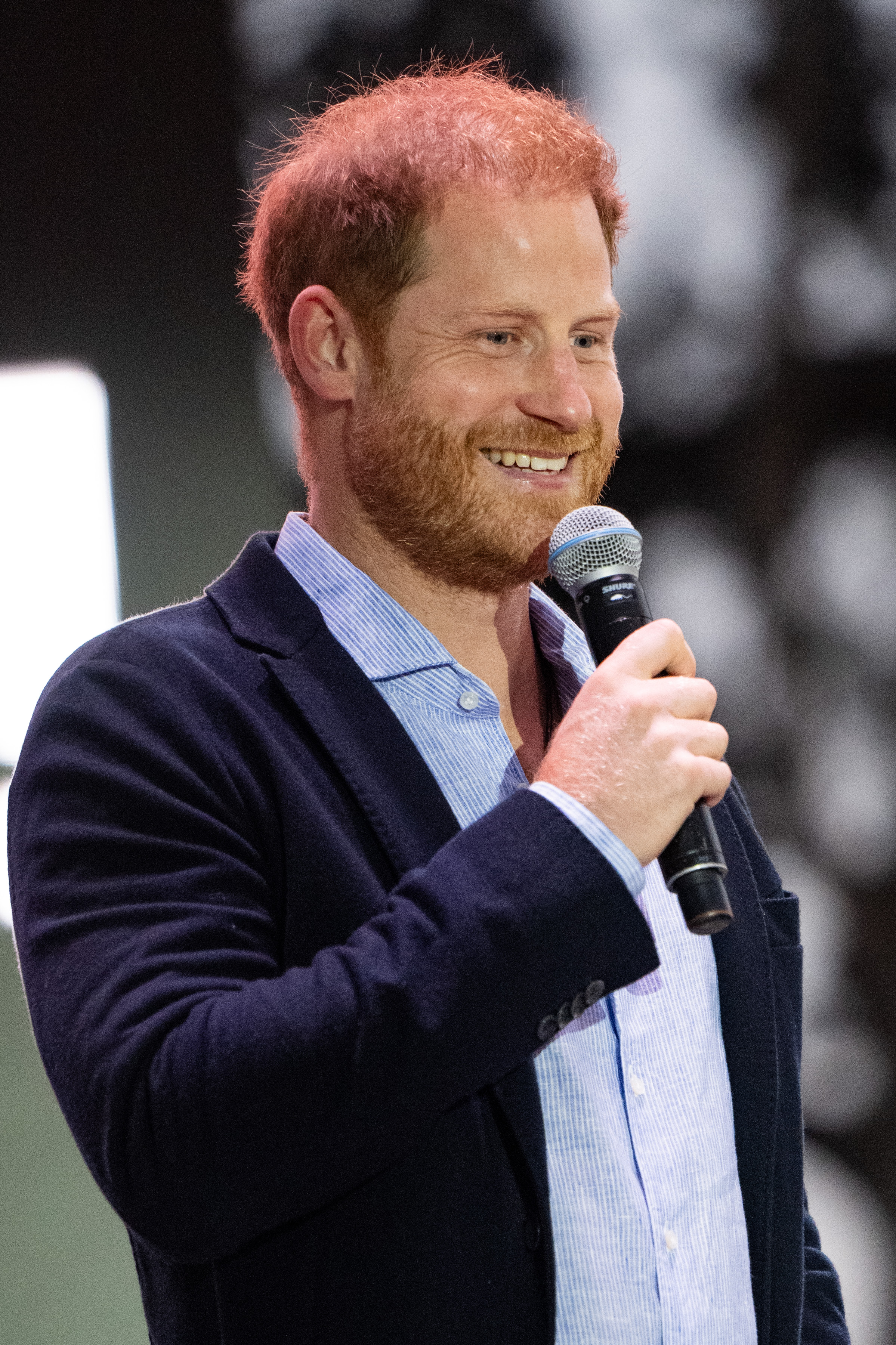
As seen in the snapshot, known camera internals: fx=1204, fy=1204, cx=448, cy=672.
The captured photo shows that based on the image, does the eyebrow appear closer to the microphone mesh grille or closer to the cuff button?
the microphone mesh grille

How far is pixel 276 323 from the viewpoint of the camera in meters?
1.46

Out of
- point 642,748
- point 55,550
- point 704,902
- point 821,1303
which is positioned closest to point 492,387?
point 642,748

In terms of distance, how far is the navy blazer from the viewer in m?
0.81

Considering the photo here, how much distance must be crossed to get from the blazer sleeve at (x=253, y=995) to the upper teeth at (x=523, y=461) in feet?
1.52

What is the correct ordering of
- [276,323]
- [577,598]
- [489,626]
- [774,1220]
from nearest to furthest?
1. [577,598]
2. [774,1220]
3. [489,626]
4. [276,323]

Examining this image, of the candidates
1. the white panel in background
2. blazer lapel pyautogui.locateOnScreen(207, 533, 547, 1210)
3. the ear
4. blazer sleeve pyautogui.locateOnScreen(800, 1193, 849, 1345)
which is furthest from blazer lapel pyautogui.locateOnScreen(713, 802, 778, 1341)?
the white panel in background

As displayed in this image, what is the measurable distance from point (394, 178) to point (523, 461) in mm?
340

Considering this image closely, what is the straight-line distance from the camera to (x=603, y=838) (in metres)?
0.85

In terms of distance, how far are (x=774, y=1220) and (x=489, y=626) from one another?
0.67m

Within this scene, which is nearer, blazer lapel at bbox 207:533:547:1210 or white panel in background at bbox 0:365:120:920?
blazer lapel at bbox 207:533:547:1210

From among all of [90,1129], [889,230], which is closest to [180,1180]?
[90,1129]

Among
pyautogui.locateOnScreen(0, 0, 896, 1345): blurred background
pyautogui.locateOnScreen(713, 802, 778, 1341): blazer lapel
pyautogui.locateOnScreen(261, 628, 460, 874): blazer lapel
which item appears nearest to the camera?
pyautogui.locateOnScreen(261, 628, 460, 874): blazer lapel

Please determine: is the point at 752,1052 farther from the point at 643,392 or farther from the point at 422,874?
the point at 643,392

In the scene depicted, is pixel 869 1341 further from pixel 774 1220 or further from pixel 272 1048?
pixel 272 1048
